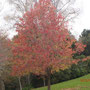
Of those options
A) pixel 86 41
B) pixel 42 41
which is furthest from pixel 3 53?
pixel 86 41

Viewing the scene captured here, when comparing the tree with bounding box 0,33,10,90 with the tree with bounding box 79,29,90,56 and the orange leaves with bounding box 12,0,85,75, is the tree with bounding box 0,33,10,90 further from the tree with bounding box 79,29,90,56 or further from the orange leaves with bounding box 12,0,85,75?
the tree with bounding box 79,29,90,56

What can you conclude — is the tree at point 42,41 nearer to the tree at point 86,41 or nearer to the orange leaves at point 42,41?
the orange leaves at point 42,41

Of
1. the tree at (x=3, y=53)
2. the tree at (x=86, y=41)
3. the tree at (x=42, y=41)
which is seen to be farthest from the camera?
the tree at (x=86, y=41)

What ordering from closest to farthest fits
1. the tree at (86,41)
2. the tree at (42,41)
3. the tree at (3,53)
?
the tree at (42,41), the tree at (3,53), the tree at (86,41)

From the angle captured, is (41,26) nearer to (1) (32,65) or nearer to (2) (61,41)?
(2) (61,41)

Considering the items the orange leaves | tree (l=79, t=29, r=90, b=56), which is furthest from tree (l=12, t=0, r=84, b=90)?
tree (l=79, t=29, r=90, b=56)

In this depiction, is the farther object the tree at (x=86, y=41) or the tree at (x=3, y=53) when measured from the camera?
the tree at (x=86, y=41)

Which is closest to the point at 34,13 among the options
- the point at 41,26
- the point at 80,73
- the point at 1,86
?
the point at 41,26

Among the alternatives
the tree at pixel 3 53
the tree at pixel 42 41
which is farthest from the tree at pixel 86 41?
the tree at pixel 42 41

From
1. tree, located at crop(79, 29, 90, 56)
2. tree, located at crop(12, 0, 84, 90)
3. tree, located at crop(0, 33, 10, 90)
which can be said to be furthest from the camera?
tree, located at crop(79, 29, 90, 56)

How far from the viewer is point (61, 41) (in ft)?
28.0

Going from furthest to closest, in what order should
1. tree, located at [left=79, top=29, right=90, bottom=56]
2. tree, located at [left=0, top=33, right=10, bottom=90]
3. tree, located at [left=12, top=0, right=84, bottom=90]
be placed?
tree, located at [left=79, top=29, right=90, bottom=56], tree, located at [left=0, top=33, right=10, bottom=90], tree, located at [left=12, top=0, right=84, bottom=90]

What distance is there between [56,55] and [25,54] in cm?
185

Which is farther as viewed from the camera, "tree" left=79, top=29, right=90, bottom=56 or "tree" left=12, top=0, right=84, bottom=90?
"tree" left=79, top=29, right=90, bottom=56
